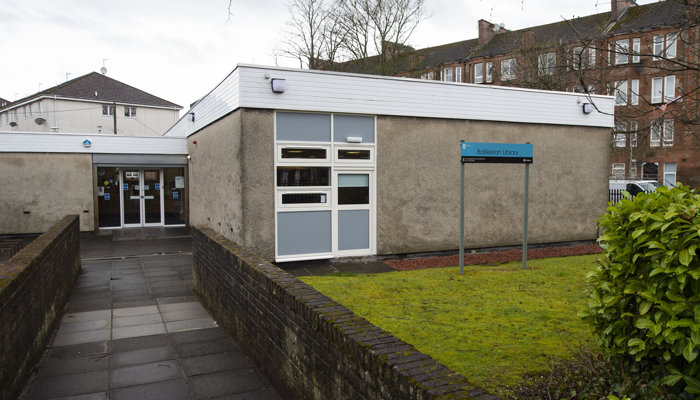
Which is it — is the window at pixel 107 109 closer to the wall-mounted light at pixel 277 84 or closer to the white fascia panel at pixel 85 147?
the white fascia panel at pixel 85 147

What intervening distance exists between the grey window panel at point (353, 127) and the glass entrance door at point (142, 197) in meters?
11.3

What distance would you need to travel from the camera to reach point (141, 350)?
243 inches

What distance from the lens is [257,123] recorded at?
→ 10.4m

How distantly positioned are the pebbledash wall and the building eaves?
3722 centimetres

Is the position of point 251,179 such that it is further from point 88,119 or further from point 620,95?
point 88,119

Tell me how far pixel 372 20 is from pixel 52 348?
87.6 feet

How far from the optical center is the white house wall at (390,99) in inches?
410

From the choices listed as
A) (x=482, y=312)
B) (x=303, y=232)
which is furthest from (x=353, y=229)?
(x=482, y=312)

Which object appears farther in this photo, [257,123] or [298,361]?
[257,123]

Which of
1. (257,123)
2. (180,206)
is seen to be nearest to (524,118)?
(257,123)

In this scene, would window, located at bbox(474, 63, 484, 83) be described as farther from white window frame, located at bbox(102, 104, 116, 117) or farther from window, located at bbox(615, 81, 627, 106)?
white window frame, located at bbox(102, 104, 116, 117)

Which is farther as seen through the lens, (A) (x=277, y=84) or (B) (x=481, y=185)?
(B) (x=481, y=185)

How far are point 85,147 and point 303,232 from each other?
1095cm

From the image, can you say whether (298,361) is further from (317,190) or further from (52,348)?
(317,190)
